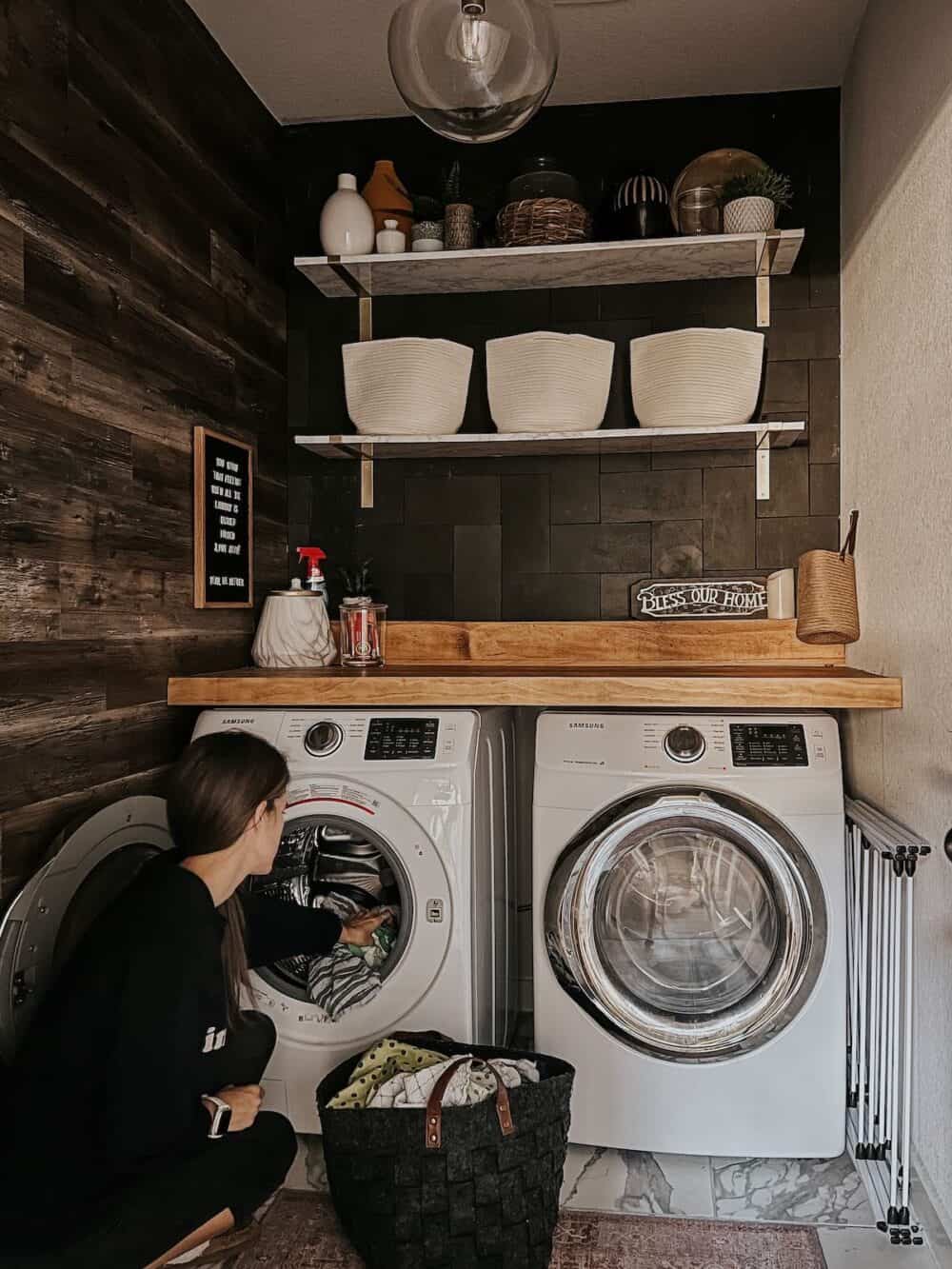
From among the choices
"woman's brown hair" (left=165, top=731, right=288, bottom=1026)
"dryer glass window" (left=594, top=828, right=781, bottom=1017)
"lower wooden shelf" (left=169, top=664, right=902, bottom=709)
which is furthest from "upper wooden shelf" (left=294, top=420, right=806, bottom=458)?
"woman's brown hair" (left=165, top=731, right=288, bottom=1026)

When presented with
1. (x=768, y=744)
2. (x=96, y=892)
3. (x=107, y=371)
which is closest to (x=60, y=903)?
(x=96, y=892)

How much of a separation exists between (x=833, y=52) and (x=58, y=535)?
229 cm

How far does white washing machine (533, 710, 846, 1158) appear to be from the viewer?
2164mm

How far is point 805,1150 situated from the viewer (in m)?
2.17

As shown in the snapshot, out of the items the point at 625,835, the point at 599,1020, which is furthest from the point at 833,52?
the point at 599,1020

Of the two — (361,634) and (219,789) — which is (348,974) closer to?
(219,789)

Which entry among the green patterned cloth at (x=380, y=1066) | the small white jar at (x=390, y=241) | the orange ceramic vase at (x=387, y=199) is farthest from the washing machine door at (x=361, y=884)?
the orange ceramic vase at (x=387, y=199)

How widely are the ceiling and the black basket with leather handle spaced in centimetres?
241

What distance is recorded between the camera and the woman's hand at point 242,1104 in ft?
5.82

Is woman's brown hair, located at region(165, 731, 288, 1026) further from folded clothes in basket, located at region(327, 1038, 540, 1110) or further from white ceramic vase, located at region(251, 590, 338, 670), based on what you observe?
white ceramic vase, located at region(251, 590, 338, 670)

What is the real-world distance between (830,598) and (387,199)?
1616 millimetres

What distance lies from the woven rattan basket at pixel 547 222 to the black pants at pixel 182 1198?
2.17m

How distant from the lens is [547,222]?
2758 millimetres

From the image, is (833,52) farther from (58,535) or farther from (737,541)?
(58,535)
